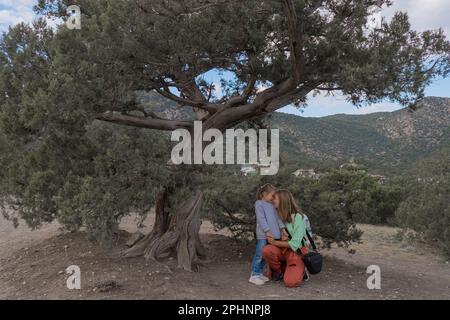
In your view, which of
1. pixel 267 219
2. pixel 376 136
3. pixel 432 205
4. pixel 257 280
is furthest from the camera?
pixel 376 136

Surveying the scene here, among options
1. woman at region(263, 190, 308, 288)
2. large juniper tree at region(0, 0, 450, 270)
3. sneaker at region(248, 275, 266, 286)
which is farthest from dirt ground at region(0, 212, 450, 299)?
large juniper tree at region(0, 0, 450, 270)

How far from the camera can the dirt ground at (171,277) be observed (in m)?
5.55

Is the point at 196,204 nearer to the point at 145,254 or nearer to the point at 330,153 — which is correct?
the point at 145,254

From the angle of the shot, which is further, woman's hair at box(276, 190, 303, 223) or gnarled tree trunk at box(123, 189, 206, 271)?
gnarled tree trunk at box(123, 189, 206, 271)

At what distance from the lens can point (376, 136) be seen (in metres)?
41.6

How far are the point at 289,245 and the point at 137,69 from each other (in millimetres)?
2957

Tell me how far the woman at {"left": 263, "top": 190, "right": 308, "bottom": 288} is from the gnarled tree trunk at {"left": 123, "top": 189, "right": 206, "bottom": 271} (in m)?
1.54

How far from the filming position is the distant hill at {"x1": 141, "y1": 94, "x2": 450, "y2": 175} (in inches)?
1426

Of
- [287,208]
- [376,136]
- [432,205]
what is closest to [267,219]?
[287,208]

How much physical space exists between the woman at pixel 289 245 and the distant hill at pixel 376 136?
28740mm

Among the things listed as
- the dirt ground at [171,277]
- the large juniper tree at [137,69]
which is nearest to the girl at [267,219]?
the dirt ground at [171,277]

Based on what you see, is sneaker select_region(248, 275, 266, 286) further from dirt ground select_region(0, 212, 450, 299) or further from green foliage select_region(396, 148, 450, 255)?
green foliage select_region(396, 148, 450, 255)

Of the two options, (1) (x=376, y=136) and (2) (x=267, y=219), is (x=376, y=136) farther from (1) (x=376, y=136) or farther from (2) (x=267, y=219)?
(2) (x=267, y=219)

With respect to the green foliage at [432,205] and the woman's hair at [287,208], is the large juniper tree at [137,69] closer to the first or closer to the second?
the woman's hair at [287,208]
